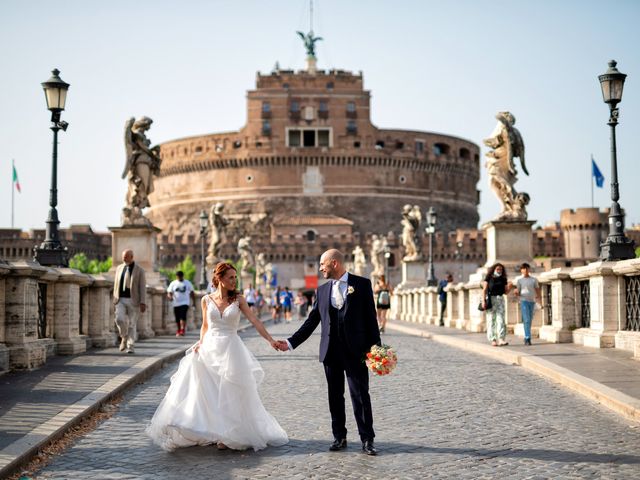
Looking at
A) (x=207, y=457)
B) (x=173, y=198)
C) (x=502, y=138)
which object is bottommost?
(x=207, y=457)

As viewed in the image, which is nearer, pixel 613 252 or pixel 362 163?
pixel 613 252

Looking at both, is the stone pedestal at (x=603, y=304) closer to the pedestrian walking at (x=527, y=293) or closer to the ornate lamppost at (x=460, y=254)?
the pedestrian walking at (x=527, y=293)

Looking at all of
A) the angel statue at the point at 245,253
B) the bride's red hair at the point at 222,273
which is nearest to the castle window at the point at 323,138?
the angel statue at the point at 245,253

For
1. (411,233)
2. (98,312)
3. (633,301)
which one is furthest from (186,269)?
(633,301)

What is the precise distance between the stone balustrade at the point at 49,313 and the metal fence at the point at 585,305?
238 inches

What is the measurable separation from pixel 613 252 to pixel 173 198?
273 ft

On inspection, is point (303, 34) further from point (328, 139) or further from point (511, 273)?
point (511, 273)

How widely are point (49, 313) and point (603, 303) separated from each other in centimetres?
621

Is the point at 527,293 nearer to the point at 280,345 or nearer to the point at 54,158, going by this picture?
the point at 54,158

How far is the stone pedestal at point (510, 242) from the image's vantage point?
15883 mm

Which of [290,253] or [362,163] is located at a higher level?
[362,163]

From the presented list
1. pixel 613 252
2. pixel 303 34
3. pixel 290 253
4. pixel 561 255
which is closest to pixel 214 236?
pixel 613 252

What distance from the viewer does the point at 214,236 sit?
31.2 metres

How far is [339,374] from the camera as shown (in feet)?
19.1
